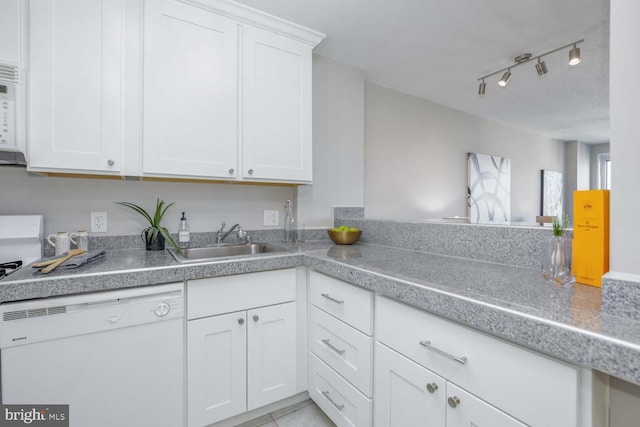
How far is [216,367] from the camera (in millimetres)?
1383

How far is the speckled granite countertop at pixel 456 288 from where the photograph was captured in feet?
1.94

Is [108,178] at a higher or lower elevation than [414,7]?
lower

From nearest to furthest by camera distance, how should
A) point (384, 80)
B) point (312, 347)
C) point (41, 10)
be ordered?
point (41, 10), point (312, 347), point (384, 80)

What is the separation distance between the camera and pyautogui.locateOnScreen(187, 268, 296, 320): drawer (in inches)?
52.7

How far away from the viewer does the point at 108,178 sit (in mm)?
1648

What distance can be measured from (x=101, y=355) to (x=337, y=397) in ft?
3.35

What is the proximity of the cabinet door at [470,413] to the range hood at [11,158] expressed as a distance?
1.84 metres

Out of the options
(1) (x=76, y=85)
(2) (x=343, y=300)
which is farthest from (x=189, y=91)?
(2) (x=343, y=300)

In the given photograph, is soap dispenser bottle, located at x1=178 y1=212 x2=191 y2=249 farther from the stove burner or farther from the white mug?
the stove burner

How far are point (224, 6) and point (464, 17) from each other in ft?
4.71

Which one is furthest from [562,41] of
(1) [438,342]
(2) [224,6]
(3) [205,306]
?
(3) [205,306]

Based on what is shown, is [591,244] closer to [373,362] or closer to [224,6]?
[373,362]

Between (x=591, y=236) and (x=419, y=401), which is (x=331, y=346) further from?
(x=591, y=236)

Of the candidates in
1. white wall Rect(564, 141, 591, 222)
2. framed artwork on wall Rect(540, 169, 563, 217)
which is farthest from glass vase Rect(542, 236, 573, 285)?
white wall Rect(564, 141, 591, 222)
